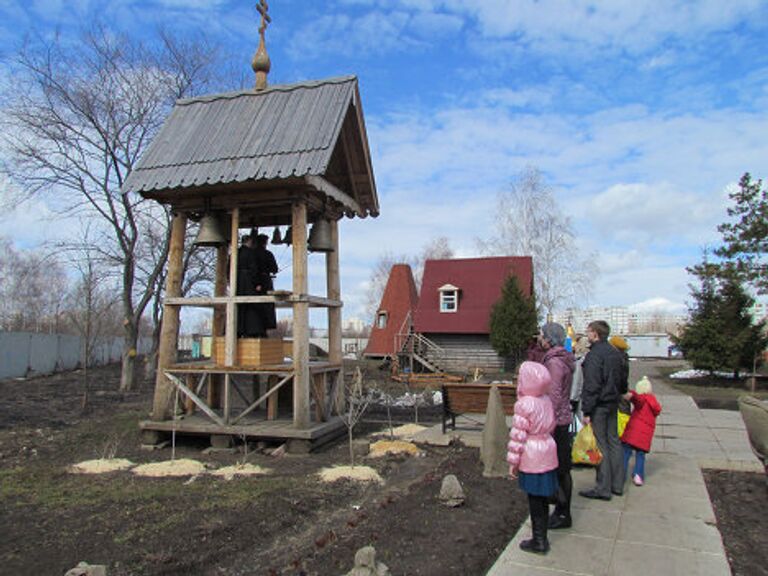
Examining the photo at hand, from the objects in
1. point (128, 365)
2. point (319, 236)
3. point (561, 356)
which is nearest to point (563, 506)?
point (561, 356)

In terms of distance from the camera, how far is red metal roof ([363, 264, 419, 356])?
108 feet

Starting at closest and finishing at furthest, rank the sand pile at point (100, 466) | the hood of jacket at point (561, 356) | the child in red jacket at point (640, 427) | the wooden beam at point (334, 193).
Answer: the hood of jacket at point (561, 356) → the child in red jacket at point (640, 427) → the sand pile at point (100, 466) → the wooden beam at point (334, 193)

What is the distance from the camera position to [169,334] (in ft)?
30.2

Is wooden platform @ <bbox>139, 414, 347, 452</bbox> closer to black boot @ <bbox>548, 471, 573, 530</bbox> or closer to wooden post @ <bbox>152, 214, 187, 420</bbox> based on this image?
wooden post @ <bbox>152, 214, 187, 420</bbox>

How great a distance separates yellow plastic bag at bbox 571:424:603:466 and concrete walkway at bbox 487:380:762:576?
0.40ft

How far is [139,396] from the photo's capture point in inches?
714

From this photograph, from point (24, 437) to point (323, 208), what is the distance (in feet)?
21.5

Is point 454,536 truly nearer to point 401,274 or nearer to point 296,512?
point 296,512

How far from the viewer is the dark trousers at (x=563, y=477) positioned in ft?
16.0

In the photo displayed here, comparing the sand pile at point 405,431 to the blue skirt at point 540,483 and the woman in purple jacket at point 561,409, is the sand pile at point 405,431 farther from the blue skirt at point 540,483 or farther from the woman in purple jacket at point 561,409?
the blue skirt at point 540,483

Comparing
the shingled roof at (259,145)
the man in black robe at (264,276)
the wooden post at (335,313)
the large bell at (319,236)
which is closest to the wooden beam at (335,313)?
the wooden post at (335,313)

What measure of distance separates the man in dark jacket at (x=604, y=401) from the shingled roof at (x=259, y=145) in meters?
4.40

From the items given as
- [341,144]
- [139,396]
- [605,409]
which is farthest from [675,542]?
[139,396]

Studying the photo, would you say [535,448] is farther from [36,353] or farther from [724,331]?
[36,353]
